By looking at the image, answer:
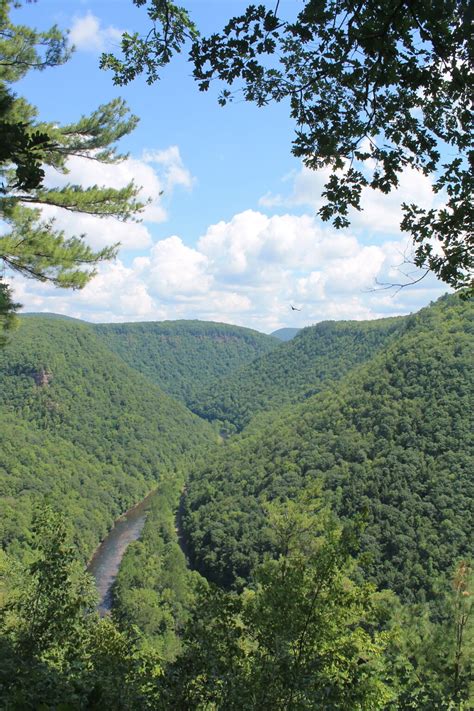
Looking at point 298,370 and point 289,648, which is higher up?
point 298,370

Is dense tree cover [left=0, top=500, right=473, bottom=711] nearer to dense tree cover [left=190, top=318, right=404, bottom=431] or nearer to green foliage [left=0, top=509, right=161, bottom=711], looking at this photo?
green foliage [left=0, top=509, right=161, bottom=711]

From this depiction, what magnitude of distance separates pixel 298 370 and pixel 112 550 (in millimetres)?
84679

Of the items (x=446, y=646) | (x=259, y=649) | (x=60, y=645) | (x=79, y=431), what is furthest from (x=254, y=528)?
(x=79, y=431)

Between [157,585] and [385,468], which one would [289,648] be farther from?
[385,468]

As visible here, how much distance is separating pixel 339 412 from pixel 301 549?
5552 centimetres

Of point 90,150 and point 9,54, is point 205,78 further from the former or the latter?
point 90,150

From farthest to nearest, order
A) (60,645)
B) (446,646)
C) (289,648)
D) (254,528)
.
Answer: (254,528) < (446,646) < (60,645) < (289,648)

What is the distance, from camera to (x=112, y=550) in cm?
5444

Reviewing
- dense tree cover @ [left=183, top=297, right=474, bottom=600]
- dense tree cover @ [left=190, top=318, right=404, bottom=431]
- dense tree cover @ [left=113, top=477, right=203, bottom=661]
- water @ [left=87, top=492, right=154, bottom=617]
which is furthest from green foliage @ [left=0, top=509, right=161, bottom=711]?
dense tree cover @ [left=190, top=318, right=404, bottom=431]

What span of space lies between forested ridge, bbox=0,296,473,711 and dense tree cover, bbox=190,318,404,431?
785mm

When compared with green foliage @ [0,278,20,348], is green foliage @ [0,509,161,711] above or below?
below

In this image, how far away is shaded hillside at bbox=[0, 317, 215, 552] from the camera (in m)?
60.1

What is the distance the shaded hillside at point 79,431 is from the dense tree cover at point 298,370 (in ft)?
47.5

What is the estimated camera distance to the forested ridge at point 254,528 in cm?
549
